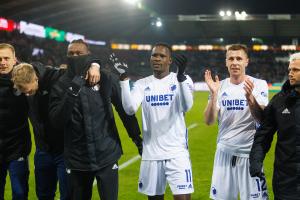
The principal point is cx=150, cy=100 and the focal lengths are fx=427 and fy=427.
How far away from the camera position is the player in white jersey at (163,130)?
15.6 ft

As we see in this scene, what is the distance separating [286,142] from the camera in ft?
12.2

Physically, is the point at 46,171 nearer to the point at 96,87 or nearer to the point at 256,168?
the point at 96,87

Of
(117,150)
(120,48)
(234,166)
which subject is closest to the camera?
(117,150)

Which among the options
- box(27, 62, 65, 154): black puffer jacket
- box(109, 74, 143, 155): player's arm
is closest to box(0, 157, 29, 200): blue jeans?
box(27, 62, 65, 154): black puffer jacket

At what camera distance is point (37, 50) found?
37625mm

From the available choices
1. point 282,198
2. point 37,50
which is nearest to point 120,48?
point 37,50

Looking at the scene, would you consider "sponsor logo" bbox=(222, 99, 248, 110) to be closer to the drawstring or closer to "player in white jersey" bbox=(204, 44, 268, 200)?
"player in white jersey" bbox=(204, 44, 268, 200)

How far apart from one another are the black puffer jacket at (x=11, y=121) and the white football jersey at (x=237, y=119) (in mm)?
2281

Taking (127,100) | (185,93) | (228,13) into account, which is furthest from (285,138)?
(228,13)

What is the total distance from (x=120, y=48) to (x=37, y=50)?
21.3 metres

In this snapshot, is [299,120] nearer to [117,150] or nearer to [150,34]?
[117,150]

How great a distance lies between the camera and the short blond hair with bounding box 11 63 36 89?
4.26 m

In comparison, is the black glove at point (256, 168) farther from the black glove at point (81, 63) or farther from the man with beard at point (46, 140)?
the man with beard at point (46, 140)

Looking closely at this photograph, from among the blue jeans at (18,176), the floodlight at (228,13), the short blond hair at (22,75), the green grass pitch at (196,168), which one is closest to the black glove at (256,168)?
the short blond hair at (22,75)
